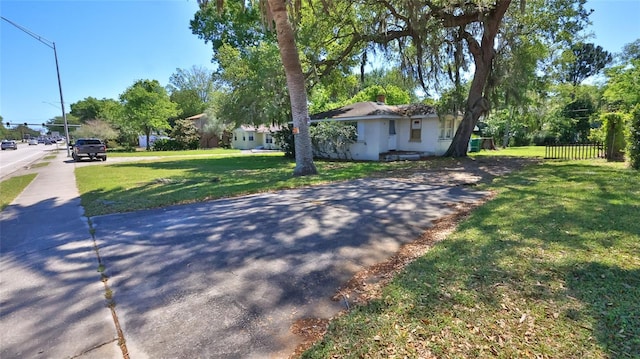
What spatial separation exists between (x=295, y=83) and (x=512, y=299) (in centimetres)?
1061

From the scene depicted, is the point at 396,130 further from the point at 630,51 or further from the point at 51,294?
the point at 630,51

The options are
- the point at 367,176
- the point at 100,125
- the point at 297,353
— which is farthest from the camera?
the point at 100,125

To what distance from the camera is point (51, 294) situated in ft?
11.7

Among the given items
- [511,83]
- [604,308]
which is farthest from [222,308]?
[511,83]

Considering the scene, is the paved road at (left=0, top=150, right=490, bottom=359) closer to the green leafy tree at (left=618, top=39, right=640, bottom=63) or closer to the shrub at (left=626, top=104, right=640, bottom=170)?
the shrub at (left=626, top=104, right=640, bottom=170)

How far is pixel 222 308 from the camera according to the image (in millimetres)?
3195

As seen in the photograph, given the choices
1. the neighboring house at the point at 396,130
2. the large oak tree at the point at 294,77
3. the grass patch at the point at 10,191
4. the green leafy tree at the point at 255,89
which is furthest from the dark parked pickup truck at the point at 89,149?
the large oak tree at the point at 294,77

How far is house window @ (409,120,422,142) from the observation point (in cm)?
2077

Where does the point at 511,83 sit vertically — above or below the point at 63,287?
above

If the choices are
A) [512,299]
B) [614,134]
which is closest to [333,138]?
[614,134]

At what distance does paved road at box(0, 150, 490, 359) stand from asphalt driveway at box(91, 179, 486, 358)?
0.6 inches

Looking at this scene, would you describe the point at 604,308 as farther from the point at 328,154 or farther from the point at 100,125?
the point at 100,125

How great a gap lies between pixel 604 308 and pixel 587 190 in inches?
247

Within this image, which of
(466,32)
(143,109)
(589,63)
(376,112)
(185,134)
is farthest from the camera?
(589,63)
